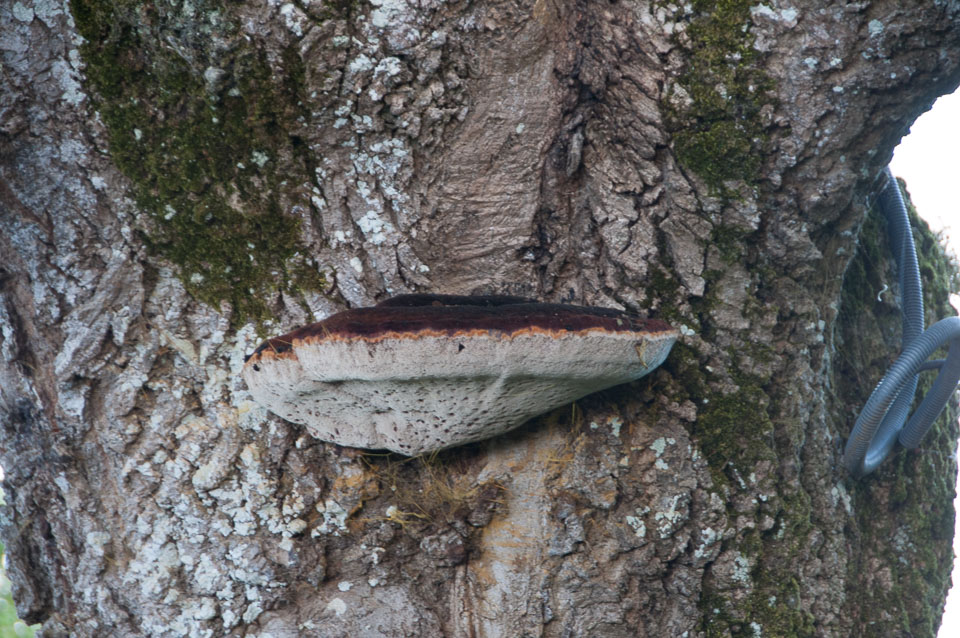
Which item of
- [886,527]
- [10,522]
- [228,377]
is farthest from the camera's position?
[886,527]

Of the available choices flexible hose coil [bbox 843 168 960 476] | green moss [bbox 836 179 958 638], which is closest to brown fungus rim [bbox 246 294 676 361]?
flexible hose coil [bbox 843 168 960 476]

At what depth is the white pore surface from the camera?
1.34m

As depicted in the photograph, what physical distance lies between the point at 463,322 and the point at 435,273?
486 mm

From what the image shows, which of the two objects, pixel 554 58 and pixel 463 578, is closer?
pixel 554 58

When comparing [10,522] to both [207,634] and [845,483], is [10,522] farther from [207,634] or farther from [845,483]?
[845,483]

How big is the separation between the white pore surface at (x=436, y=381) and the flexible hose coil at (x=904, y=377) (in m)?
0.85

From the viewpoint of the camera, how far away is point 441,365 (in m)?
1.34

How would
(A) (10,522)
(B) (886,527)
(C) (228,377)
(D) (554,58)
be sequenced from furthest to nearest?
1. (B) (886,527)
2. (A) (10,522)
3. (C) (228,377)
4. (D) (554,58)

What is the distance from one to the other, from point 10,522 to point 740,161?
235 cm

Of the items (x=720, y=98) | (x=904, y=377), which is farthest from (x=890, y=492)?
(x=720, y=98)

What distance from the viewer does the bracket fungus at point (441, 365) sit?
1.33m

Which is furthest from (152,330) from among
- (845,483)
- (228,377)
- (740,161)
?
(845,483)

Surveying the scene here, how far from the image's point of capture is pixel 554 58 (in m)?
1.71

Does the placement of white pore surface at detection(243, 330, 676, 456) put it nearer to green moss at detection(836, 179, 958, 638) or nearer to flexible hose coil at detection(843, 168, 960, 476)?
flexible hose coil at detection(843, 168, 960, 476)
